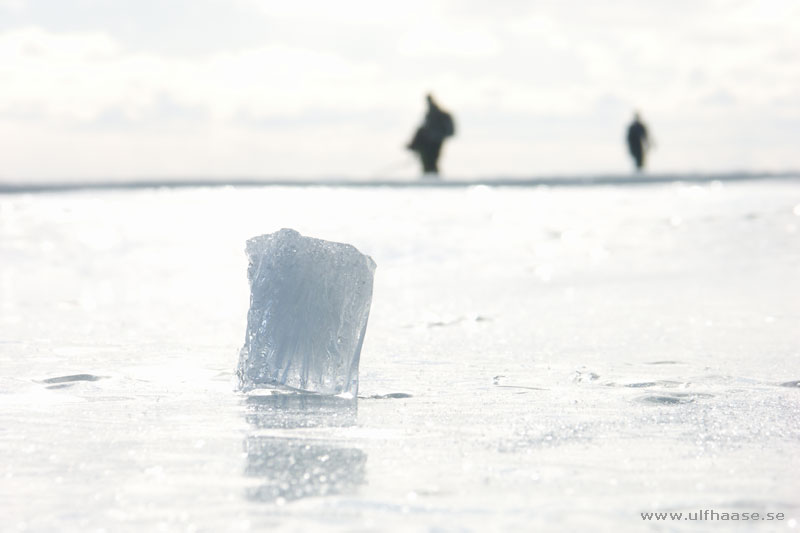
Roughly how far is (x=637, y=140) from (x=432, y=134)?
5.48 m

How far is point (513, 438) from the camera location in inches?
107

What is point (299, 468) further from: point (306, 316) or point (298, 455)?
→ point (306, 316)

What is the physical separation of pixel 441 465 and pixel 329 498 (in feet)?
1.21

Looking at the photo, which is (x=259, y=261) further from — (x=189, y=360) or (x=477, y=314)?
(x=477, y=314)

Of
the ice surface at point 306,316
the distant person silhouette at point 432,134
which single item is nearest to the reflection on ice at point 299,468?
the ice surface at point 306,316

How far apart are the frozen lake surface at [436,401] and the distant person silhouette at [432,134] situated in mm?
13115

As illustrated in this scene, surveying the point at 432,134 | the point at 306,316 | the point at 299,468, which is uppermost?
the point at 432,134

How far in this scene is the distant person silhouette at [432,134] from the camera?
70.1 ft

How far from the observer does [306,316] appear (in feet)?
11.4

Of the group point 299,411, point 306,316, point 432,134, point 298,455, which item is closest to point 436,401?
point 299,411

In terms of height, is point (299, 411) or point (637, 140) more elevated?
point (637, 140)

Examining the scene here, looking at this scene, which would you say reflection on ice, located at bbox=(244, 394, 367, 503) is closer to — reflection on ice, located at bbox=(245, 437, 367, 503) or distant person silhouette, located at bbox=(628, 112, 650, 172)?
reflection on ice, located at bbox=(245, 437, 367, 503)

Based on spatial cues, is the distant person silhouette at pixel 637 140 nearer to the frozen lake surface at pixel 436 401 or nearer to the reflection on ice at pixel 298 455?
the frozen lake surface at pixel 436 401

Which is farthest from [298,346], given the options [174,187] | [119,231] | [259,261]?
[174,187]
